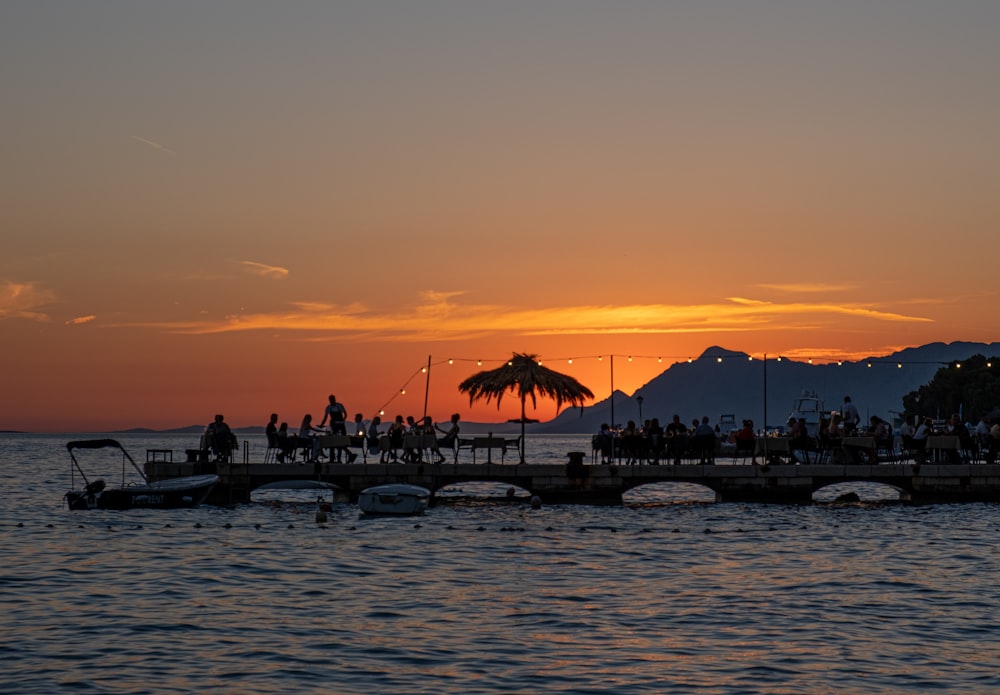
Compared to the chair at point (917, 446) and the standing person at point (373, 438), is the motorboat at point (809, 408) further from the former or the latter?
the standing person at point (373, 438)

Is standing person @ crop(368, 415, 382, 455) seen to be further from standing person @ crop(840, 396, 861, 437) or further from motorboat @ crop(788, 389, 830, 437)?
motorboat @ crop(788, 389, 830, 437)

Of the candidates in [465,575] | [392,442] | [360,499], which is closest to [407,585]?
→ [465,575]

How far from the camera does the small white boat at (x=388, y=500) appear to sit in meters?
41.4

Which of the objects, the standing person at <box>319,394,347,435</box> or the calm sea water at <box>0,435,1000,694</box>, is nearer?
the calm sea water at <box>0,435,1000,694</box>

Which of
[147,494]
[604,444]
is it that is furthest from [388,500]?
[604,444]

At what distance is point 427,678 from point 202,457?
1192 inches

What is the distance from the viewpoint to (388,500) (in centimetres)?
4153

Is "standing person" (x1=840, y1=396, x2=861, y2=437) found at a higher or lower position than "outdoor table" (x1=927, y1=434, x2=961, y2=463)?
higher

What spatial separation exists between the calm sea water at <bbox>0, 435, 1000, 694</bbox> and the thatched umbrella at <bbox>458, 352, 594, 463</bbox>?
6446 mm

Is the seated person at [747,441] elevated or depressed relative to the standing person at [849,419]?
depressed

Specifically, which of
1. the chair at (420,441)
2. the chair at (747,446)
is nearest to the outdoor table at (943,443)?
the chair at (747,446)

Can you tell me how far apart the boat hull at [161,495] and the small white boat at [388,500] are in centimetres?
606

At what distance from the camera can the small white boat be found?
41438 mm

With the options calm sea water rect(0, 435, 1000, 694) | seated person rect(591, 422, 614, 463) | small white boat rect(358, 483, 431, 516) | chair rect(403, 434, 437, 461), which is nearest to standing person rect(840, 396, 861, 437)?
calm sea water rect(0, 435, 1000, 694)
